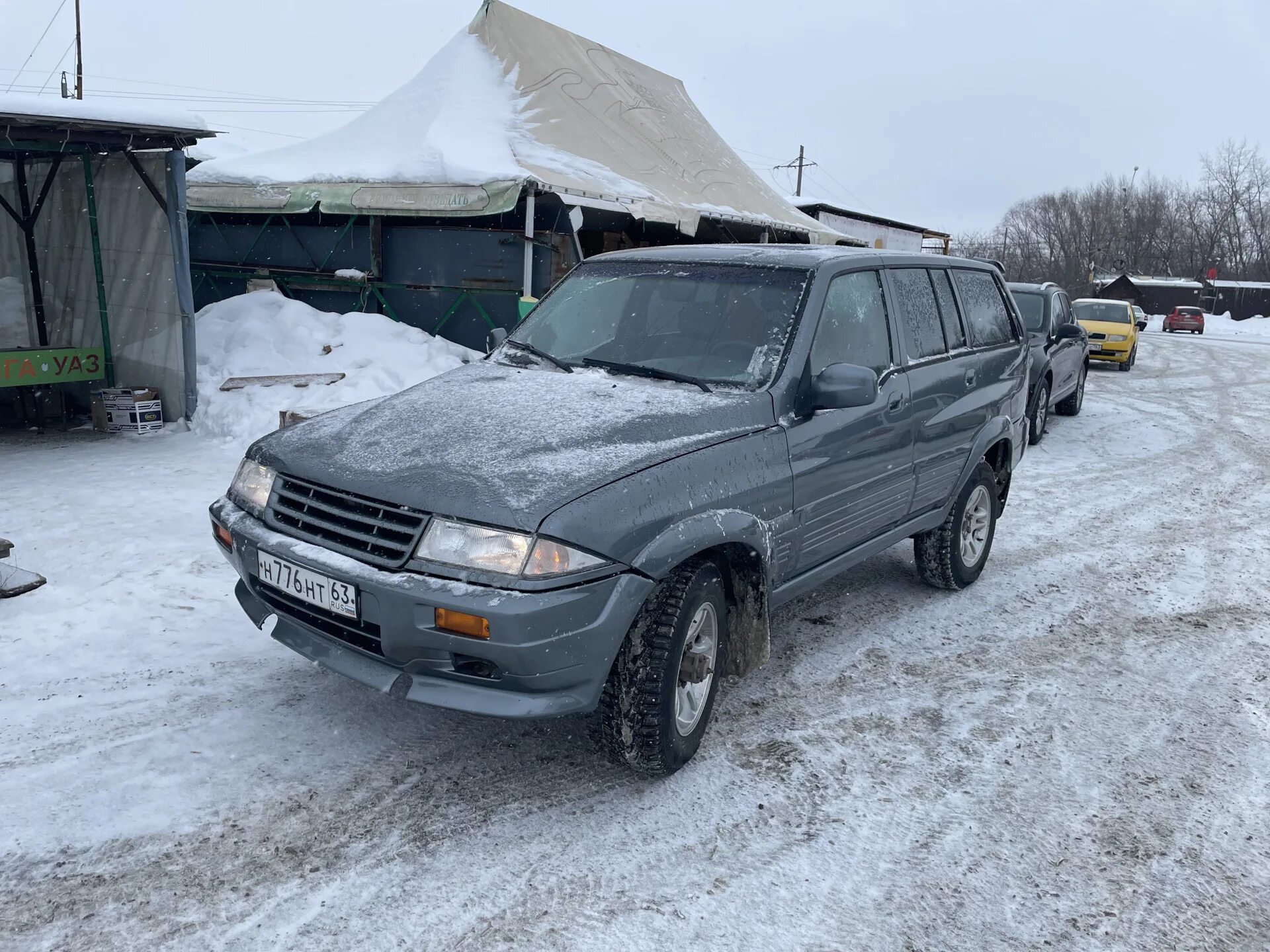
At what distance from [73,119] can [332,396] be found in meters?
3.24

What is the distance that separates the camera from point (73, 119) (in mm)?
7465

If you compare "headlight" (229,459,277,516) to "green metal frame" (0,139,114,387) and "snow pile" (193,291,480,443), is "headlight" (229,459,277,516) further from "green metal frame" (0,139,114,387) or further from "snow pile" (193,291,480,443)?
"green metal frame" (0,139,114,387)

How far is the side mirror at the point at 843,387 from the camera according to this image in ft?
11.7

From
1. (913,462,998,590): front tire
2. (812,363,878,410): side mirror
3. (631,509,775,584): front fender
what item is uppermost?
(812,363,878,410): side mirror

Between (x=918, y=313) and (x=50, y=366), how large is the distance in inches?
318

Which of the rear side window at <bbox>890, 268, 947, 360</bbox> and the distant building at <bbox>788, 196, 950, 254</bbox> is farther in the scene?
the distant building at <bbox>788, 196, 950, 254</bbox>

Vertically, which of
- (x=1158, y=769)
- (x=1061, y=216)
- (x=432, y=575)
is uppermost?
(x=1061, y=216)

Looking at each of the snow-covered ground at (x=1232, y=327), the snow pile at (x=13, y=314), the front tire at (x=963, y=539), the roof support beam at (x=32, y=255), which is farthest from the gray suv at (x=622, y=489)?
the snow-covered ground at (x=1232, y=327)

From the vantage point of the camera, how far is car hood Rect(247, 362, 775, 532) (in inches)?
112

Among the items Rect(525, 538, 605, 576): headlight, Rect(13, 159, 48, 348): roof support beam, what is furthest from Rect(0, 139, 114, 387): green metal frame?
Rect(525, 538, 605, 576): headlight

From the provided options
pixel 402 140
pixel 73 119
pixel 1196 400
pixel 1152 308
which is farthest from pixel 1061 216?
pixel 73 119

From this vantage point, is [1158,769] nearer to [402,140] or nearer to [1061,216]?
[402,140]

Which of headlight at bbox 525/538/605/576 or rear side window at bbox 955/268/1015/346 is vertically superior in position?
rear side window at bbox 955/268/1015/346

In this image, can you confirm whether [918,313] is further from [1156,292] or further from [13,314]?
[1156,292]
